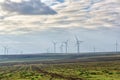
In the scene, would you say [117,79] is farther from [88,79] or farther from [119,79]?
[88,79]

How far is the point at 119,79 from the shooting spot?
2598 inches

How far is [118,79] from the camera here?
217ft

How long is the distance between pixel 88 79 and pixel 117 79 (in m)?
6.79

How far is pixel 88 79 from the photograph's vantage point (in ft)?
226

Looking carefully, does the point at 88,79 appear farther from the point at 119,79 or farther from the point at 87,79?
the point at 119,79

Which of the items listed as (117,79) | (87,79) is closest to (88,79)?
(87,79)

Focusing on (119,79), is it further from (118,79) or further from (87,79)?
(87,79)

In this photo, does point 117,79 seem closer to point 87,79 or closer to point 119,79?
point 119,79

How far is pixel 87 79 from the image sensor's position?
6881 centimetres

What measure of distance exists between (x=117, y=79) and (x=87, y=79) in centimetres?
701

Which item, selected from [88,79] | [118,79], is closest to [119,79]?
[118,79]

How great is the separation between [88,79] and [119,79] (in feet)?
23.8

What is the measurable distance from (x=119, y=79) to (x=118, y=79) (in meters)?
0.22
